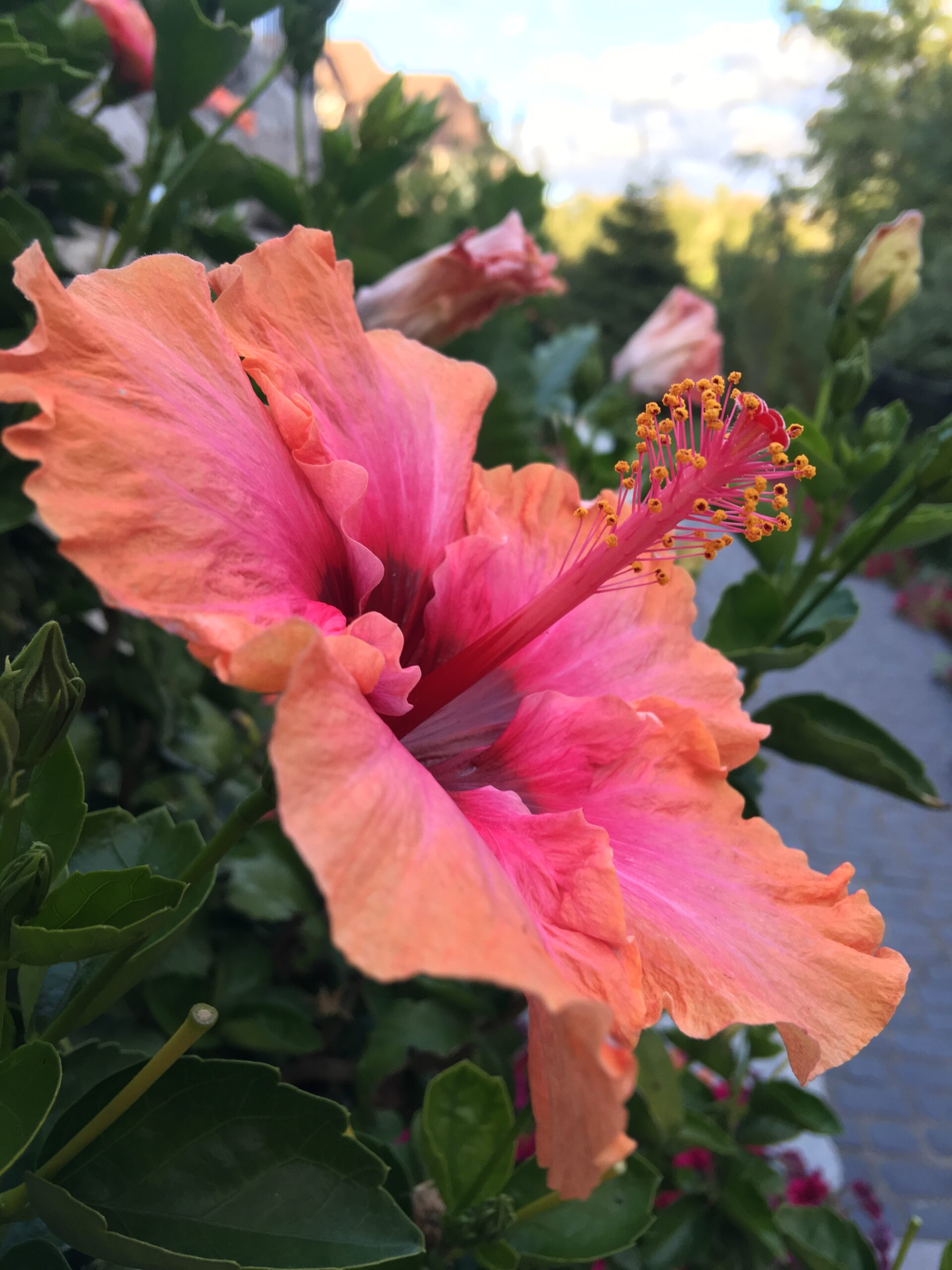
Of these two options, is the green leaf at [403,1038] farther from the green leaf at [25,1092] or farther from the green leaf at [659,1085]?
the green leaf at [25,1092]

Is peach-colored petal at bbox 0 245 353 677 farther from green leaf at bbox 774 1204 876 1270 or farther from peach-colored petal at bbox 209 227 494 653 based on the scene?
green leaf at bbox 774 1204 876 1270

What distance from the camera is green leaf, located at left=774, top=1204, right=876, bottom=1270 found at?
114 centimetres

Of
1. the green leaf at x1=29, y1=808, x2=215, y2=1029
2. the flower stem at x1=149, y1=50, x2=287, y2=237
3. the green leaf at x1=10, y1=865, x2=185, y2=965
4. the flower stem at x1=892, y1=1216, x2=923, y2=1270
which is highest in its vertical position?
the flower stem at x1=149, y1=50, x2=287, y2=237

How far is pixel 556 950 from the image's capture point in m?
0.57

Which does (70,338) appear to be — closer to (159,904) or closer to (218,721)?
(159,904)

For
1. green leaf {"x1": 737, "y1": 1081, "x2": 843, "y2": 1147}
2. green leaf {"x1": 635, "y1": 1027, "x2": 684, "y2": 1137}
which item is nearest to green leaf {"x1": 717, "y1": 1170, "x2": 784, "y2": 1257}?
green leaf {"x1": 737, "y1": 1081, "x2": 843, "y2": 1147}

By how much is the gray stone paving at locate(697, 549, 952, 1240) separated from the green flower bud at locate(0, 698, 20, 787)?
Result: 5.81 ft

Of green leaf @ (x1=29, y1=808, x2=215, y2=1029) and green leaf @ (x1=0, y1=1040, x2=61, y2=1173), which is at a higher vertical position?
green leaf @ (x1=0, y1=1040, x2=61, y2=1173)

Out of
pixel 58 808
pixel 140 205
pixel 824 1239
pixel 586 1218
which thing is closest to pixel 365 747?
pixel 58 808

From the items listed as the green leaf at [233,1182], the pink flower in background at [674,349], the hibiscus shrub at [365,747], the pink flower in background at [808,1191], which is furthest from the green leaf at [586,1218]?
the pink flower in background at [674,349]

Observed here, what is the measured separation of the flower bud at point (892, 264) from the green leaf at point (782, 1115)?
1.19 meters

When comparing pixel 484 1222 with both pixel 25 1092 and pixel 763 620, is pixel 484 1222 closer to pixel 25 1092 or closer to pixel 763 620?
pixel 25 1092

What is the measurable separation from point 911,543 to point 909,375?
45.2 feet

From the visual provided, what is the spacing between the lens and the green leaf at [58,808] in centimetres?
66
